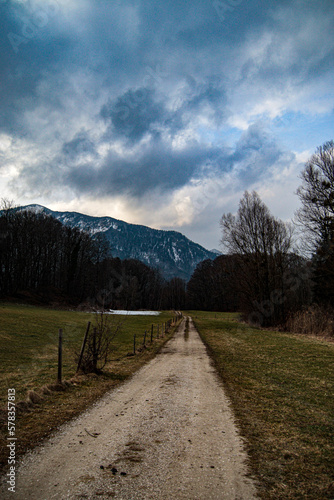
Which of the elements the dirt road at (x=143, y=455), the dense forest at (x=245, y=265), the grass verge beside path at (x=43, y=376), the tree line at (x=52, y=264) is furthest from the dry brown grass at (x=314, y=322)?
the tree line at (x=52, y=264)

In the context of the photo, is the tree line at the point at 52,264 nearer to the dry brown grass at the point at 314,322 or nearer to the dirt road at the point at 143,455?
the dry brown grass at the point at 314,322

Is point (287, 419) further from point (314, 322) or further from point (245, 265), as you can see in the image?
point (245, 265)

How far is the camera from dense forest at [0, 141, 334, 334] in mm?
25828

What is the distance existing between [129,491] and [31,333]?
19641 millimetres

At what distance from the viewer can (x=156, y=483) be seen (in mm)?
3945

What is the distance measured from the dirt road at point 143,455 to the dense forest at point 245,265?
556 centimetres

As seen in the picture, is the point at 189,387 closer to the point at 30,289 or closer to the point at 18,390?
the point at 18,390

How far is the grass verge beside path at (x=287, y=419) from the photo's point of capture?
4.11 metres

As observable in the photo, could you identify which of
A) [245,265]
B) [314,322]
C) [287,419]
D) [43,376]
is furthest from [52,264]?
[287,419]

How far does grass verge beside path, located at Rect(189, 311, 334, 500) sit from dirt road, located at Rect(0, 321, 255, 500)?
14.3 inches

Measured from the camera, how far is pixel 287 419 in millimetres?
Result: 6641

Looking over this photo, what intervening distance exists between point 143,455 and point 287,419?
379 cm

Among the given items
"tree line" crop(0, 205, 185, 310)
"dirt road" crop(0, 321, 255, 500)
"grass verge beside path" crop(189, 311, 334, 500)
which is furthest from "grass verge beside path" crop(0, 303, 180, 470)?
"tree line" crop(0, 205, 185, 310)

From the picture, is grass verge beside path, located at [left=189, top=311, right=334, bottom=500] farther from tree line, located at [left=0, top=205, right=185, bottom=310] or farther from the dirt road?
tree line, located at [left=0, top=205, right=185, bottom=310]
